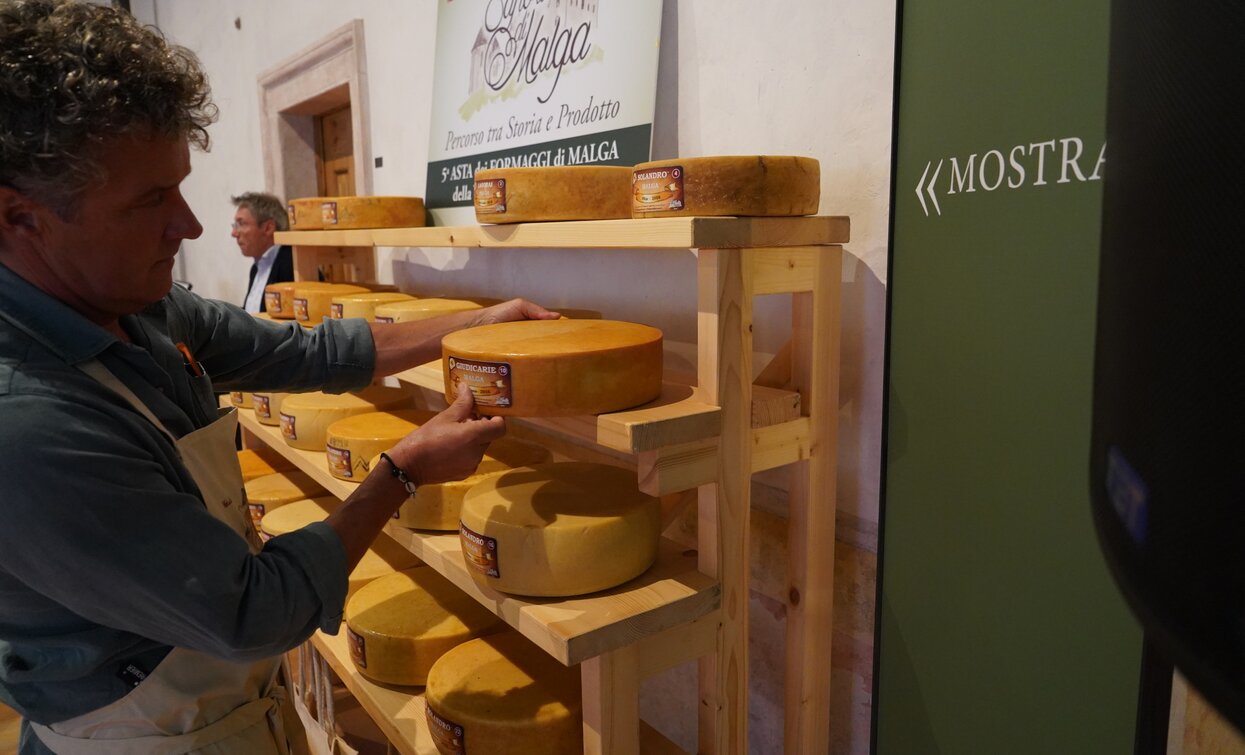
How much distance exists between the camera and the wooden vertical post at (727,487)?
1.14 meters

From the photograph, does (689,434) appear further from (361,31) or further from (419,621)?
(361,31)

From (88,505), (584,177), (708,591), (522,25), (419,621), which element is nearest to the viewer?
(88,505)

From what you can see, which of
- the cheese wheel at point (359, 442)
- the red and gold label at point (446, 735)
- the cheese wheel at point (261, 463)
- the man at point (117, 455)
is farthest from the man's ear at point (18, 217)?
the cheese wheel at point (261, 463)

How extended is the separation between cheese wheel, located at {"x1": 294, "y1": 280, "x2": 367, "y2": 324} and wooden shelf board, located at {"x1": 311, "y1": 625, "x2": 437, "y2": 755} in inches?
33.1

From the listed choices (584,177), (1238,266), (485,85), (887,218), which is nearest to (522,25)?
(485,85)

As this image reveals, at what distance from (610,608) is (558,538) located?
0.13 m

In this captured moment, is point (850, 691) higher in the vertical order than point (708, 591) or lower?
lower

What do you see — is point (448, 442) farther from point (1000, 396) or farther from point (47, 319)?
point (1000, 396)

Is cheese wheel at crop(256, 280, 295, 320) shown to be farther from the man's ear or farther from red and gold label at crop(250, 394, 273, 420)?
the man's ear

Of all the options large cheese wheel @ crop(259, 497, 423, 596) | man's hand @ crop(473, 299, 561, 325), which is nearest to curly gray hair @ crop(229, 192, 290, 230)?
large cheese wheel @ crop(259, 497, 423, 596)

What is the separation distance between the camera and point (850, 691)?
1.54m

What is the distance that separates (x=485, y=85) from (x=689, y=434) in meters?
1.44

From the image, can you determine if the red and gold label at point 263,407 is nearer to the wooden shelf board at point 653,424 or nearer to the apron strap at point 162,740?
the apron strap at point 162,740

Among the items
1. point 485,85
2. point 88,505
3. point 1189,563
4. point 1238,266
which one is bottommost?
point 88,505
